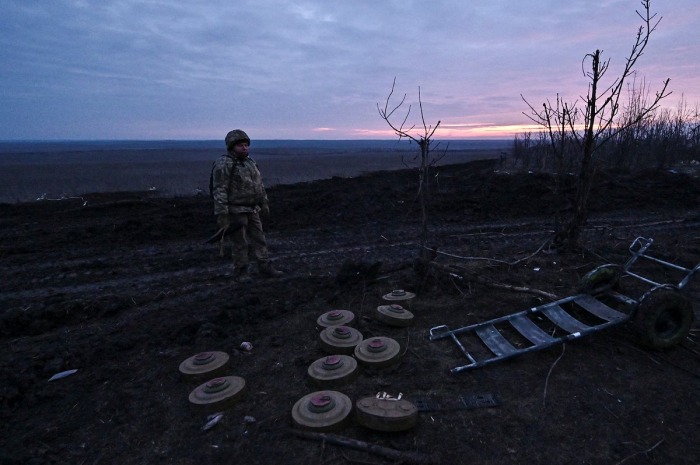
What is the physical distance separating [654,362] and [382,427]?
2.69 metres

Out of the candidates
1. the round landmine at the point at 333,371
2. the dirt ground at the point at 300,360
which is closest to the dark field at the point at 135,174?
the dirt ground at the point at 300,360

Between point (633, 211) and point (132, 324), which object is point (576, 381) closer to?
point (132, 324)

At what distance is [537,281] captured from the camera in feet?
18.2

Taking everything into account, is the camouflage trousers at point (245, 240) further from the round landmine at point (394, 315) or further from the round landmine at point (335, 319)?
the round landmine at point (394, 315)

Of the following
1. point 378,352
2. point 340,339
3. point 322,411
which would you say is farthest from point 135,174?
point 322,411

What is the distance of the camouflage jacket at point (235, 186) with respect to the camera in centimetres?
601

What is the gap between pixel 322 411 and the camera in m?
3.01

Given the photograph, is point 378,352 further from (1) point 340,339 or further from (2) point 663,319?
(2) point 663,319

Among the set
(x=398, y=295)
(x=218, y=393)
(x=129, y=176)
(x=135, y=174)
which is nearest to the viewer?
(x=218, y=393)

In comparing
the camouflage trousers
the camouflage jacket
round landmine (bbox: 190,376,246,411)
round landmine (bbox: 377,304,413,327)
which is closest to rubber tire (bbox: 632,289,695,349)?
round landmine (bbox: 377,304,413,327)

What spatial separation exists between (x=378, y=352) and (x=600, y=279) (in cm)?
266

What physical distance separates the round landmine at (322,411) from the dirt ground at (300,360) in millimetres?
77

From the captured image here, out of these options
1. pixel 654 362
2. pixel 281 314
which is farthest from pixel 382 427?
pixel 654 362

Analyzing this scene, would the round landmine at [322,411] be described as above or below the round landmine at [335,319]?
below
